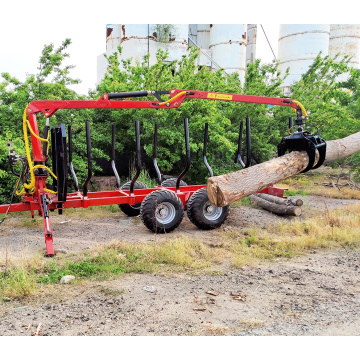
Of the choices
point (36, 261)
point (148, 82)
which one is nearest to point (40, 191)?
point (36, 261)

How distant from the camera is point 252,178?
5234 mm

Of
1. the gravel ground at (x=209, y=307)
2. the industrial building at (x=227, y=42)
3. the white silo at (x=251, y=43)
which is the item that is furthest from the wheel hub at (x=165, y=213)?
the white silo at (x=251, y=43)

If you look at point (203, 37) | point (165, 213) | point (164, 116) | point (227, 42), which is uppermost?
point (203, 37)

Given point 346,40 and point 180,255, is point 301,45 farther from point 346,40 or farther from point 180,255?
point 180,255

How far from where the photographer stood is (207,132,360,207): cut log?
190 inches

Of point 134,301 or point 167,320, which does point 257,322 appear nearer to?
point 167,320

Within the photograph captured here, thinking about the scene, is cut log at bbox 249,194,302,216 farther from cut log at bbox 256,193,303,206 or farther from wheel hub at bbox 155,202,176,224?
wheel hub at bbox 155,202,176,224

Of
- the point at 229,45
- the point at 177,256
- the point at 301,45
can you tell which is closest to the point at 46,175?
the point at 177,256

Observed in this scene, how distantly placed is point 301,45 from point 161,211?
65.7ft

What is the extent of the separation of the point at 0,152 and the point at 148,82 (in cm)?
452

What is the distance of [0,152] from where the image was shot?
7746mm

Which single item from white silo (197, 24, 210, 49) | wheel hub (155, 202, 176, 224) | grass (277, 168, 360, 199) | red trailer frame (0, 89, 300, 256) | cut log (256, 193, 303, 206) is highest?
white silo (197, 24, 210, 49)

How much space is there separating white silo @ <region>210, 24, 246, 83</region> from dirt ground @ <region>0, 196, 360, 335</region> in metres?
19.3

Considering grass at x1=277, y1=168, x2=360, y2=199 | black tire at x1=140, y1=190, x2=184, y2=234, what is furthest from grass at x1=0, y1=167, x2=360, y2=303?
grass at x1=277, y1=168, x2=360, y2=199
